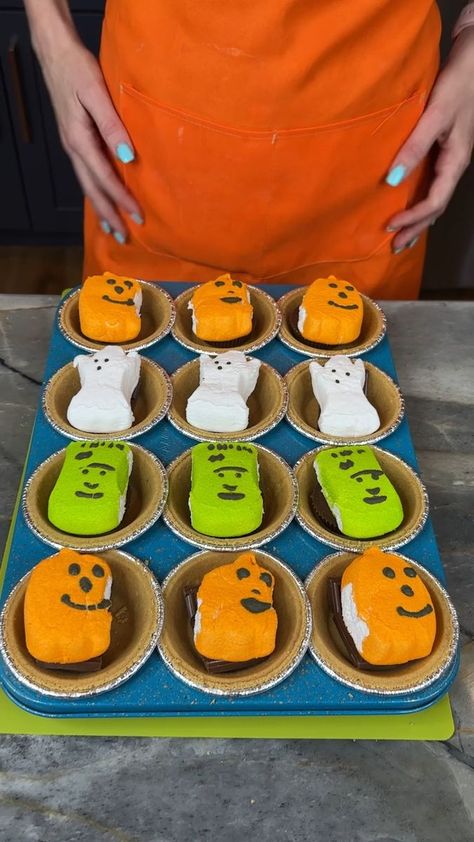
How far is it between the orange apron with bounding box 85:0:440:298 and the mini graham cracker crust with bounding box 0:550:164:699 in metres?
0.88

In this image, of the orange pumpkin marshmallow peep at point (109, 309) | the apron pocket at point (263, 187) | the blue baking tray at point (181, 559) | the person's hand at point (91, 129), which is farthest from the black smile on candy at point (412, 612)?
the person's hand at point (91, 129)

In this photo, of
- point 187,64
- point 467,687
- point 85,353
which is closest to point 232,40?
point 187,64

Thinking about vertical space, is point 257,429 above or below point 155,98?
below

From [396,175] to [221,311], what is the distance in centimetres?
54

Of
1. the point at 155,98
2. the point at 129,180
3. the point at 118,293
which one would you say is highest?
the point at 155,98

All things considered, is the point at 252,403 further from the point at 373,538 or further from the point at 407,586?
the point at 407,586

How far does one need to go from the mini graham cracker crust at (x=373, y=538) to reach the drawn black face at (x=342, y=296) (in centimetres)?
36

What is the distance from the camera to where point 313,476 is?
1376 mm

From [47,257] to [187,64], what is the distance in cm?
241

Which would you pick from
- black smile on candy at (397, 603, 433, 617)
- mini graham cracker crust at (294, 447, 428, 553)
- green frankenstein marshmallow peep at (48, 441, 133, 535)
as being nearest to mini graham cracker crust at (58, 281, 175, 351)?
green frankenstein marshmallow peep at (48, 441, 133, 535)

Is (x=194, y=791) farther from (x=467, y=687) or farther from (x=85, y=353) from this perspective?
(x=85, y=353)

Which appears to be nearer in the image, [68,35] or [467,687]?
[467,687]

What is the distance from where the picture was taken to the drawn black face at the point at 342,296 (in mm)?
1570

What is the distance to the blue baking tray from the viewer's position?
1051mm
